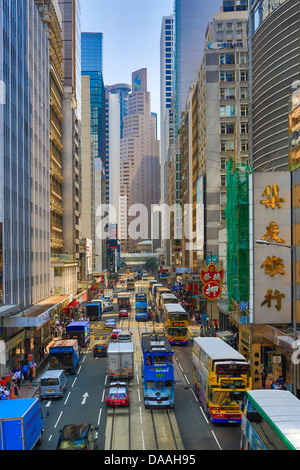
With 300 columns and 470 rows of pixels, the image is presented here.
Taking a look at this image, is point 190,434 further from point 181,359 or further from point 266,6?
point 266,6

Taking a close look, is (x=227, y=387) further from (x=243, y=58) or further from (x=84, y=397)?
(x=243, y=58)

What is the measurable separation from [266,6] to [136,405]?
Result: 66125 millimetres

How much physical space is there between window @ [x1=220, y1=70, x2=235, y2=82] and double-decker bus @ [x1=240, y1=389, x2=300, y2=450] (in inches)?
2506

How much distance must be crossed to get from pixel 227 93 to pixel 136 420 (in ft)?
195

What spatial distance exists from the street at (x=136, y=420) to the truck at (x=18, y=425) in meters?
2.11

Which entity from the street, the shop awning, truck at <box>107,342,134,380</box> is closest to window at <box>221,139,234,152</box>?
the shop awning

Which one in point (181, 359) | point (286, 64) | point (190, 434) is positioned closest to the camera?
point (190, 434)

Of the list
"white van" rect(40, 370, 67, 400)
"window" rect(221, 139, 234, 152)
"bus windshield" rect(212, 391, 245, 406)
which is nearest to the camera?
"bus windshield" rect(212, 391, 245, 406)

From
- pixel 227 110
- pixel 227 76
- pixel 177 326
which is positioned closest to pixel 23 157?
pixel 177 326

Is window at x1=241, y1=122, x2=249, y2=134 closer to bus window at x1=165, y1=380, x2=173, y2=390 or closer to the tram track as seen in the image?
bus window at x1=165, y1=380, x2=173, y2=390

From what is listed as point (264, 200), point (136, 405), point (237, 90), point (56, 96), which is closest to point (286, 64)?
point (237, 90)

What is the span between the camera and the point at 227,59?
74375 mm

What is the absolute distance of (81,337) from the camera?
46.3 m

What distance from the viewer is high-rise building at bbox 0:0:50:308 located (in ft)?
118
